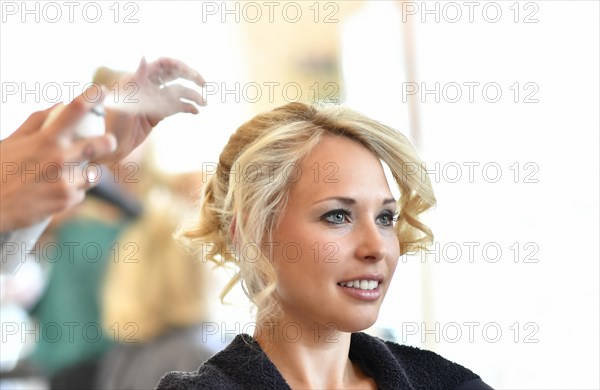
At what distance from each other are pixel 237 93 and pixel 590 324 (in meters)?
1.60

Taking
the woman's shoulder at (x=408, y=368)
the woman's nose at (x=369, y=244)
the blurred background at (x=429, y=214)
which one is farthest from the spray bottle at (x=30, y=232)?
the blurred background at (x=429, y=214)

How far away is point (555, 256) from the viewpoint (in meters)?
2.20

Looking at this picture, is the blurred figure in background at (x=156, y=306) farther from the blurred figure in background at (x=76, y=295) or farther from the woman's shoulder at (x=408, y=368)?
the woman's shoulder at (x=408, y=368)

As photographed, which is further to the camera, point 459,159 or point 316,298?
point 459,159

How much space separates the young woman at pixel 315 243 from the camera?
1.12 m

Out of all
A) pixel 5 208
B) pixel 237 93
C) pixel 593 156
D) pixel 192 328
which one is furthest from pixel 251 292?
pixel 237 93

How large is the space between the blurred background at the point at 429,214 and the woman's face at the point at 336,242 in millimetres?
530

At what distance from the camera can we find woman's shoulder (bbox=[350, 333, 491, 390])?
3.98 feet

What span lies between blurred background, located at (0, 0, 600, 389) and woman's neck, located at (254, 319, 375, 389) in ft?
1.83

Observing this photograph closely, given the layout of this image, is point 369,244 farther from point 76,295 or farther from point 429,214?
point 76,295

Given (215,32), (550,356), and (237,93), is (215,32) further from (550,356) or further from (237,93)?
(550,356)

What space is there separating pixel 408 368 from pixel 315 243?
26cm

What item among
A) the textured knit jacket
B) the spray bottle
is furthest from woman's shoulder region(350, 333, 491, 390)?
the spray bottle

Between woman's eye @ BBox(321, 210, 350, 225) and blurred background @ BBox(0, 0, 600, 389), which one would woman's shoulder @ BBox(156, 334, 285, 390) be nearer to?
woman's eye @ BBox(321, 210, 350, 225)
